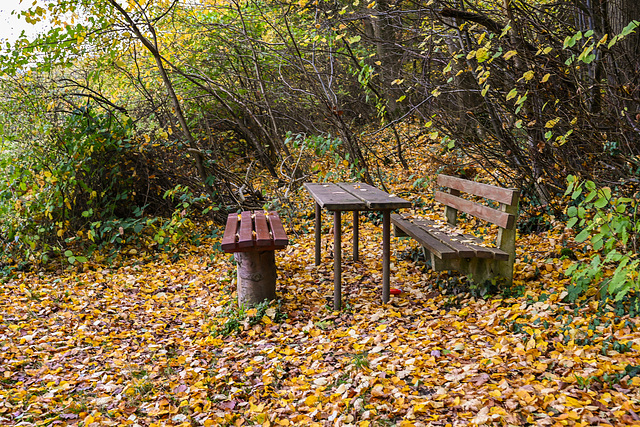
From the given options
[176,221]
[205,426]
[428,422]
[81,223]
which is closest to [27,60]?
[81,223]

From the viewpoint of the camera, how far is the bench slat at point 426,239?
3732mm

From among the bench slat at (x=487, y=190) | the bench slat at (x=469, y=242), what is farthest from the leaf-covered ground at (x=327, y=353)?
the bench slat at (x=487, y=190)

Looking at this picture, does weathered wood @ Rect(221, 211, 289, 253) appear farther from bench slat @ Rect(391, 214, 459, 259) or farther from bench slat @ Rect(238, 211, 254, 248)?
bench slat @ Rect(391, 214, 459, 259)

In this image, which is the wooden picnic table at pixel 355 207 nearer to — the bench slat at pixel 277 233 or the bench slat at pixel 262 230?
the bench slat at pixel 277 233

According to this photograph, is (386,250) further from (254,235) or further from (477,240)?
(254,235)

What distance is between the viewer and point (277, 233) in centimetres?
Answer: 423

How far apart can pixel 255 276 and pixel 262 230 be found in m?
0.43

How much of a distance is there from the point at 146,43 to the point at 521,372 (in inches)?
228

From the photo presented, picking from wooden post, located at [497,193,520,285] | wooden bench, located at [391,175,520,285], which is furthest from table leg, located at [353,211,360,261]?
wooden post, located at [497,193,520,285]

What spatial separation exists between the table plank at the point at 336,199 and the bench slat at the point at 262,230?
530 mm

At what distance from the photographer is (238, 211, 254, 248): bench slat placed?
3900 millimetres

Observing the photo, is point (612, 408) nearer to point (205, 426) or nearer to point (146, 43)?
point (205, 426)

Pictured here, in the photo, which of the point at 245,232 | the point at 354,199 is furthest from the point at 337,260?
the point at 245,232

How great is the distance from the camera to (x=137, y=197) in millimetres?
7023
